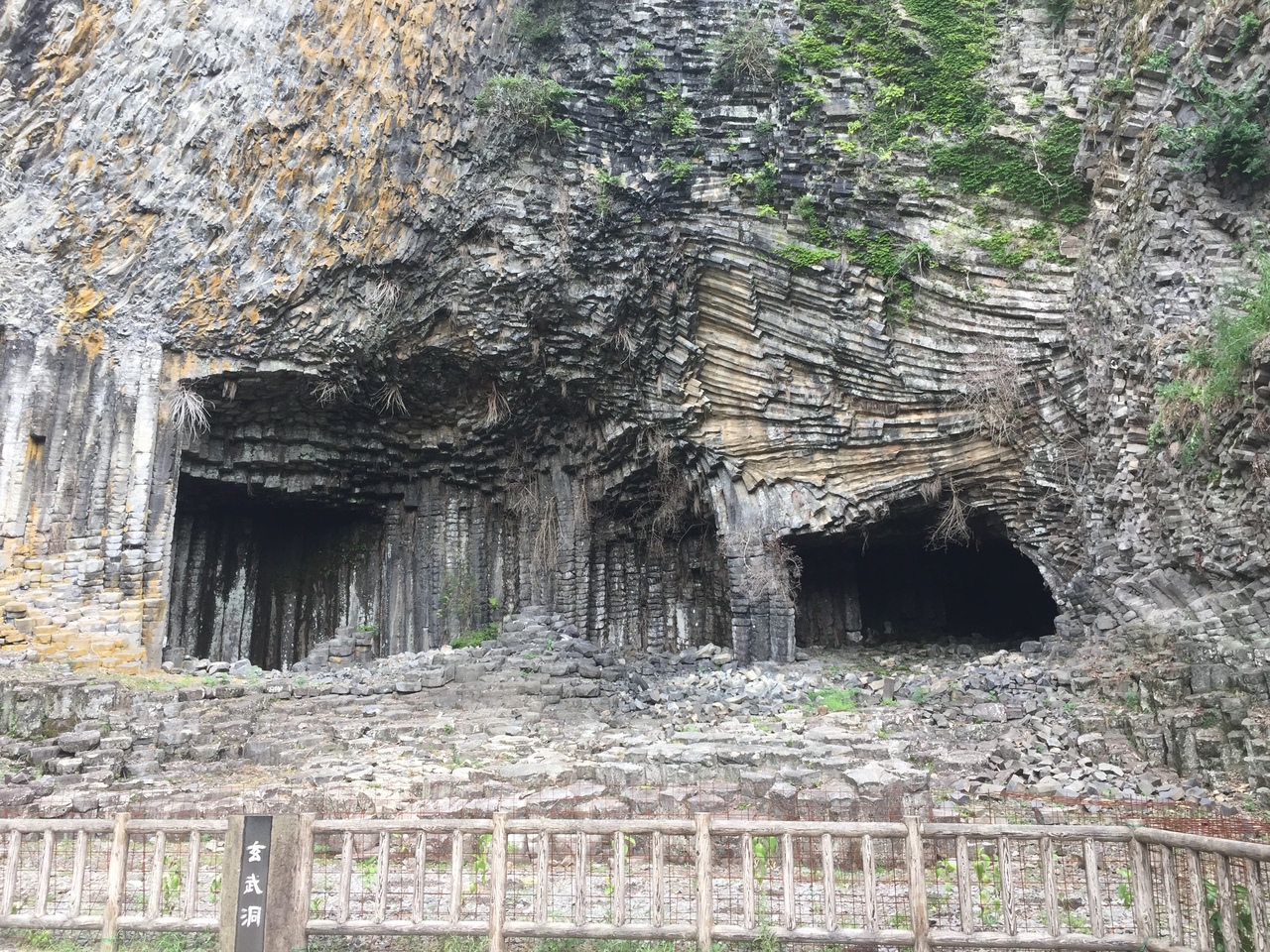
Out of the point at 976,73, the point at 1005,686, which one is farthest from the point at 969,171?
the point at 1005,686

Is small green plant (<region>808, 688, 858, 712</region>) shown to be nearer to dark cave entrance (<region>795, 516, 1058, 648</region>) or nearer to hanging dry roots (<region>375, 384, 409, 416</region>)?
dark cave entrance (<region>795, 516, 1058, 648</region>)

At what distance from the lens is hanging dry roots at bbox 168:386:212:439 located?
50.2 feet

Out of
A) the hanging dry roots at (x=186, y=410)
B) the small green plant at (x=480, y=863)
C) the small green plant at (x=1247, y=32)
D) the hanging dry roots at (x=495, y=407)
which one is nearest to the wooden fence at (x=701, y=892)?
the small green plant at (x=480, y=863)

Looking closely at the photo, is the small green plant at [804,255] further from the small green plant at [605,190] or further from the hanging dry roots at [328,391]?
the hanging dry roots at [328,391]

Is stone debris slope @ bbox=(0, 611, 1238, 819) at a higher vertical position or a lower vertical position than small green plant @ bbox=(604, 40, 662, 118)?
lower

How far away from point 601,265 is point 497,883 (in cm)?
1320

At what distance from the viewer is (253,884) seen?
4410 mm

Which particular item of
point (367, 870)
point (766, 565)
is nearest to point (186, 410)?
point (766, 565)

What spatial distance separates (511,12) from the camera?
1647 cm

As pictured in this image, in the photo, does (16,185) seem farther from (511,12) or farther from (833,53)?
(833,53)

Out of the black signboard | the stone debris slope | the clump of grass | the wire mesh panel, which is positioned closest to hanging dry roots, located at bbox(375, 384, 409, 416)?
the stone debris slope

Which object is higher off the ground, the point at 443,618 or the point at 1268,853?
the point at 443,618

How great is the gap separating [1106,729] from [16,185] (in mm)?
17272

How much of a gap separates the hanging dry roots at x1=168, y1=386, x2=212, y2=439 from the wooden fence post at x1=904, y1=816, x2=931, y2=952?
14.3m
